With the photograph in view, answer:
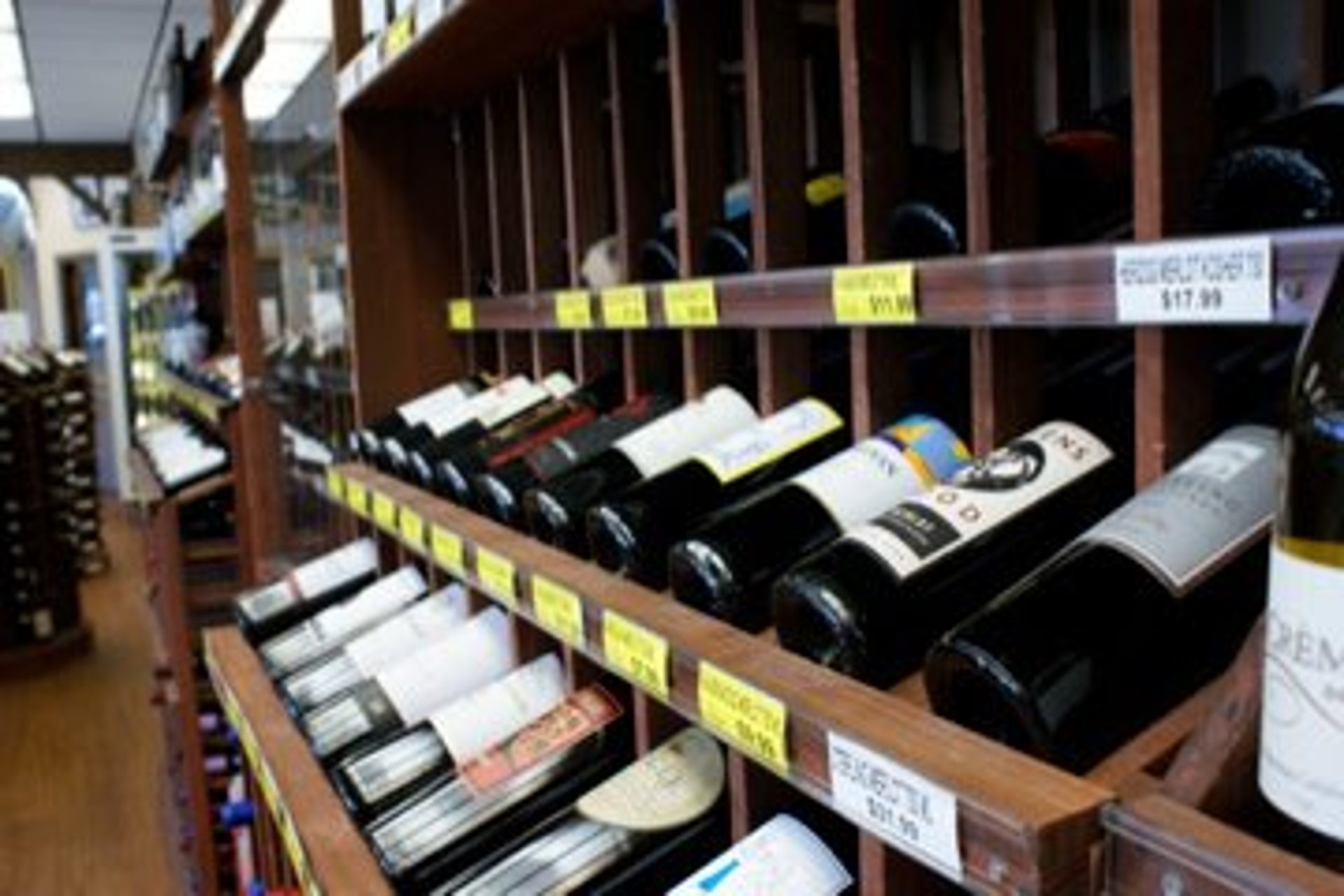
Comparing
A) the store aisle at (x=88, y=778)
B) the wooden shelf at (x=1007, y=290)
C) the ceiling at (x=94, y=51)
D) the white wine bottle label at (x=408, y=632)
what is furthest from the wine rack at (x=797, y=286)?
the ceiling at (x=94, y=51)

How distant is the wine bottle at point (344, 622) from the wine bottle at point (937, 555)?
36.2 inches

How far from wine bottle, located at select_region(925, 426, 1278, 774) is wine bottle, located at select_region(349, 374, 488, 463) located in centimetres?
100

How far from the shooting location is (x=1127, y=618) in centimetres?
58

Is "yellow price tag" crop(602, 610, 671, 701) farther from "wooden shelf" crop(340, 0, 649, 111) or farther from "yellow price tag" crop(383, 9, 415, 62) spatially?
"yellow price tag" crop(383, 9, 415, 62)

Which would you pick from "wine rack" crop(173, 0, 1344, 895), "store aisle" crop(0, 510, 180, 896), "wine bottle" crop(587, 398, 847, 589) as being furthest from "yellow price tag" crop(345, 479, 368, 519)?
"store aisle" crop(0, 510, 180, 896)

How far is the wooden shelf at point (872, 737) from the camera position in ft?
1.65

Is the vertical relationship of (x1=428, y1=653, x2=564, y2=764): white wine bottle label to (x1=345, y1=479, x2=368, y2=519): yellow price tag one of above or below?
below

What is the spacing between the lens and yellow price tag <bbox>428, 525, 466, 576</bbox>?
1185 millimetres

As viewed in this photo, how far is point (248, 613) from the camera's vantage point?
1803mm

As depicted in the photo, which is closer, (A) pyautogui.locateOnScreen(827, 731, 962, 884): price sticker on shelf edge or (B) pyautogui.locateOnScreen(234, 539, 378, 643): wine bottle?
(A) pyautogui.locateOnScreen(827, 731, 962, 884): price sticker on shelf edge

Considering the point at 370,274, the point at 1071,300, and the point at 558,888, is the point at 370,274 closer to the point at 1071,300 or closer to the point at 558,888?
the point at 558,888

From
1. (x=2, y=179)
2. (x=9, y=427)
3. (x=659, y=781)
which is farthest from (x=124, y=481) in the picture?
(x=659, y=781)

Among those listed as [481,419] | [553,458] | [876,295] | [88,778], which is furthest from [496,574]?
[88,778]

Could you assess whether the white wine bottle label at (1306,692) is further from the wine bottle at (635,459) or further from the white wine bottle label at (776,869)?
the wine bottle at (635,459)
